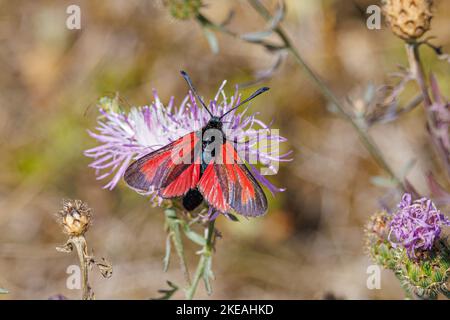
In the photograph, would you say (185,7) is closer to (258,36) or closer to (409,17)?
(258,36)

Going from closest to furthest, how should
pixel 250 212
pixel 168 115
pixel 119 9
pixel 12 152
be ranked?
pixel 250 212 < pixel 168 115 < pixel 12 152 < pixel 119 9

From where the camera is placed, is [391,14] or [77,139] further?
[77,139]

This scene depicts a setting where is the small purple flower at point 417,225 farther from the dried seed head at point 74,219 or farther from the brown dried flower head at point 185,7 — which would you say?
the brown dried flower head at point 185,7

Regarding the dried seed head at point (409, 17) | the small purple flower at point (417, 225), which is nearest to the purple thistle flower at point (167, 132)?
the small purple flower at point (417, 225)

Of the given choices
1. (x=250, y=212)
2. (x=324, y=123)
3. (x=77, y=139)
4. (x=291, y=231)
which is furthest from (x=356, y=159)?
(x=250, y=212)

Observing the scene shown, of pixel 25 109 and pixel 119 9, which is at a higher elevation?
pixel 119 9

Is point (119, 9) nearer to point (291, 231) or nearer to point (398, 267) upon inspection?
point (291, 231)

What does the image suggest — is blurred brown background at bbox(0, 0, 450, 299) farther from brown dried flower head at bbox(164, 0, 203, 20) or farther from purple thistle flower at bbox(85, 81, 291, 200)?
purple thistle flower at bbox(85, 81, 291, 200)
